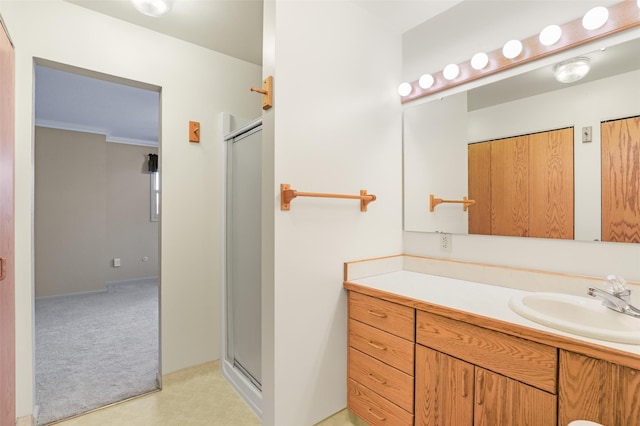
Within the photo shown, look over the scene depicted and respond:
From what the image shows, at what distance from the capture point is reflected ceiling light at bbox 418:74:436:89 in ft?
6.29

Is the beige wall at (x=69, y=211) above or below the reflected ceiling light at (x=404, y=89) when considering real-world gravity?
below

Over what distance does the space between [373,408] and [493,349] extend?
751 mm

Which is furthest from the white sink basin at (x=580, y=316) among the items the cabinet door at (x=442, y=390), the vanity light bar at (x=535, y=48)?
the vanity light bar at (x=535, y=48)

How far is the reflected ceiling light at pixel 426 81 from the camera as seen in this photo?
1.92 m

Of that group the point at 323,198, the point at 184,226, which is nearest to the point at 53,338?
the point at 184,226

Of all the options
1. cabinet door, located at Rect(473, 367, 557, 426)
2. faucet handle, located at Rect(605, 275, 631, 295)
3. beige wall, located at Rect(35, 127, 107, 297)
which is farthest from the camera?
beige wall, located at Rect(35, 127, 107, 297)

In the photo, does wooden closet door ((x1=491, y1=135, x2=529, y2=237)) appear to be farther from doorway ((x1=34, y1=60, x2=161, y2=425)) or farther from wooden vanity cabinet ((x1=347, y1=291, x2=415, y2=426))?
A: doorway ((x1=34, y1=60, x2=161, y2=425))

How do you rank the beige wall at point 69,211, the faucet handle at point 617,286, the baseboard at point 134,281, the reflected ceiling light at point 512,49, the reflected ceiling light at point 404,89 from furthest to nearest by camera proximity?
the baseboard at point 134,281, the beige wall at point 69,211, the reflected ceiling light at point 404,89, the reflected ceiling light at point 512,49, the faucet handle at point 617,286

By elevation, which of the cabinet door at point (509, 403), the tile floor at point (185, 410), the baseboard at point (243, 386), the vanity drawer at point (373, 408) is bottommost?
the tile floor at point (185, 410)

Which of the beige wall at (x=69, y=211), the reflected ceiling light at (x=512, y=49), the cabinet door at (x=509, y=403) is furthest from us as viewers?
the beige wall at (x=69, y=211)

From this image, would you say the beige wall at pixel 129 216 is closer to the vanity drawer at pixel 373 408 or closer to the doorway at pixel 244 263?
the doorway at pixel 244 263

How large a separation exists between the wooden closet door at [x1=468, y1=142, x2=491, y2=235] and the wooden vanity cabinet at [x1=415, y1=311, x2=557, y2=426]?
2.37 ft

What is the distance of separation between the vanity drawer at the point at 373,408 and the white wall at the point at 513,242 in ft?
2.95

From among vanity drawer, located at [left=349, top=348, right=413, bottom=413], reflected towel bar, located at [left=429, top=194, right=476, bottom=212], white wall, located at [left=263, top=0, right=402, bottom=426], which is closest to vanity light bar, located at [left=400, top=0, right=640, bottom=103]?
white wall, located at [left=263, top=0, right=402, bottom=426]
